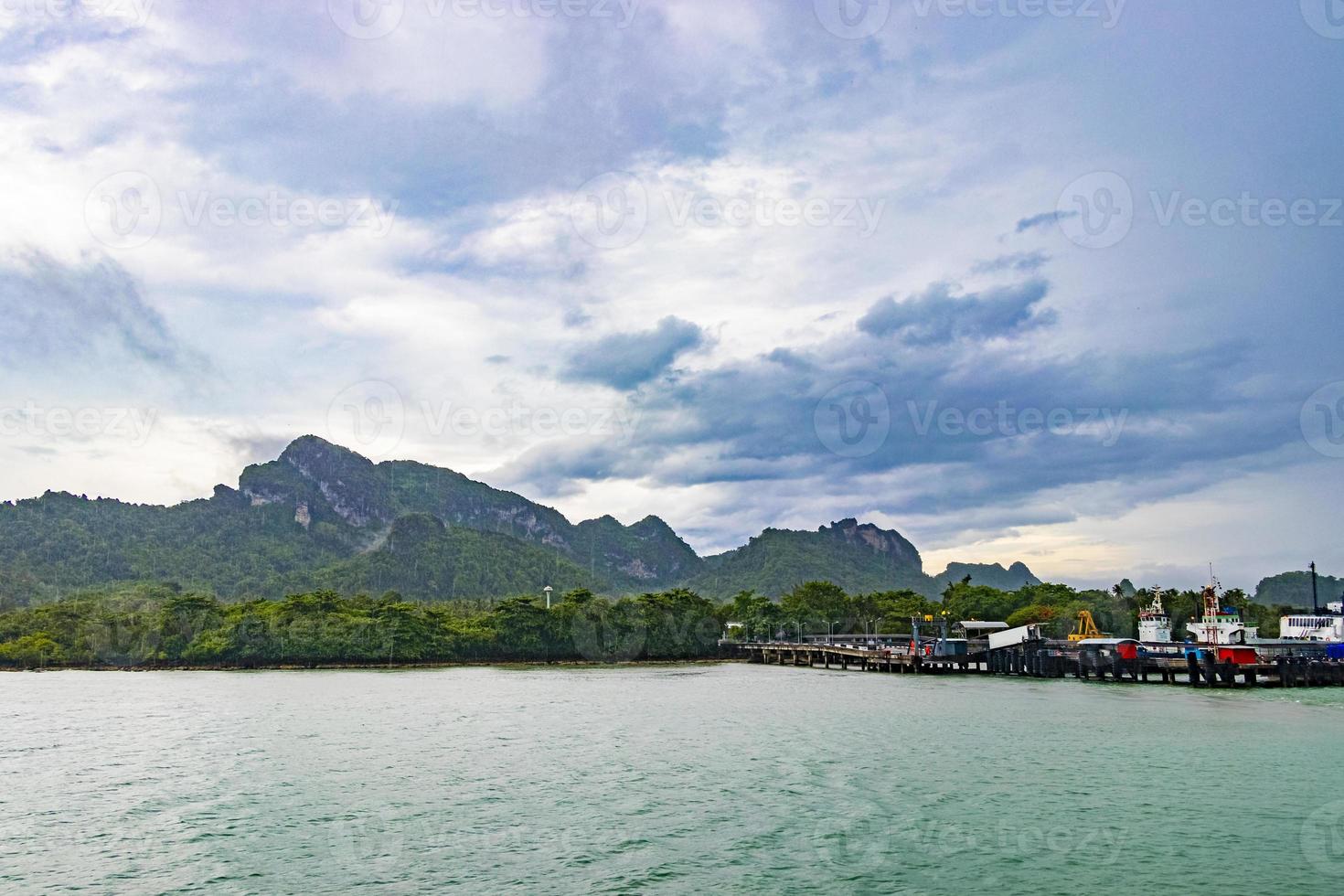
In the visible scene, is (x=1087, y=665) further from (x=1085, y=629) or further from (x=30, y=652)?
(x=30, y=652)

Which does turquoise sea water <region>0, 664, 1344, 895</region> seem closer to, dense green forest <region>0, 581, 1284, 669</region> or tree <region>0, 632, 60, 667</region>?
dense green forest <region>0, 581, 1284, 669</region>

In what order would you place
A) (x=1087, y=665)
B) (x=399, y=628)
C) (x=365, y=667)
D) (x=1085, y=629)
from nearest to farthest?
1. (x=1087, y=665)
2. (x=1085, y=629)
3. (x=365, y=667)
4. (x=399, y=628)

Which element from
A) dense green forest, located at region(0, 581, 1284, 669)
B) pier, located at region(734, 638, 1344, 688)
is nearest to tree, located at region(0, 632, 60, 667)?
dense green forest, located at region(0, 581, 1284, 669)

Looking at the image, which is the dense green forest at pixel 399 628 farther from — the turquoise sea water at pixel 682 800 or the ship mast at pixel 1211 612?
the turquoise sea water at pixel 682 800

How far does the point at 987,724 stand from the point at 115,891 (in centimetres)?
3620

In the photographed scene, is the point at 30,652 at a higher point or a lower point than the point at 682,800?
higher

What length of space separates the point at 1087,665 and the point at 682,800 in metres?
59.1

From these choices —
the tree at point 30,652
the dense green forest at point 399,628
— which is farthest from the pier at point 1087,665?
the tree at point 30,652

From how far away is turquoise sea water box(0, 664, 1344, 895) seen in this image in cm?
1889

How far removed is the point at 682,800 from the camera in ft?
85.5

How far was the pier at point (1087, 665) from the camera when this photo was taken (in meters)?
65.0

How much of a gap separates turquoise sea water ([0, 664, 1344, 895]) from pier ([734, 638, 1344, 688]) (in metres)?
12.7

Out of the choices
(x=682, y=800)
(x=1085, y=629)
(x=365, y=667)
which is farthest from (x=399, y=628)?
(x=682, y=800)

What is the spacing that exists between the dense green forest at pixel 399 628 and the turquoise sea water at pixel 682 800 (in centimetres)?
6166
